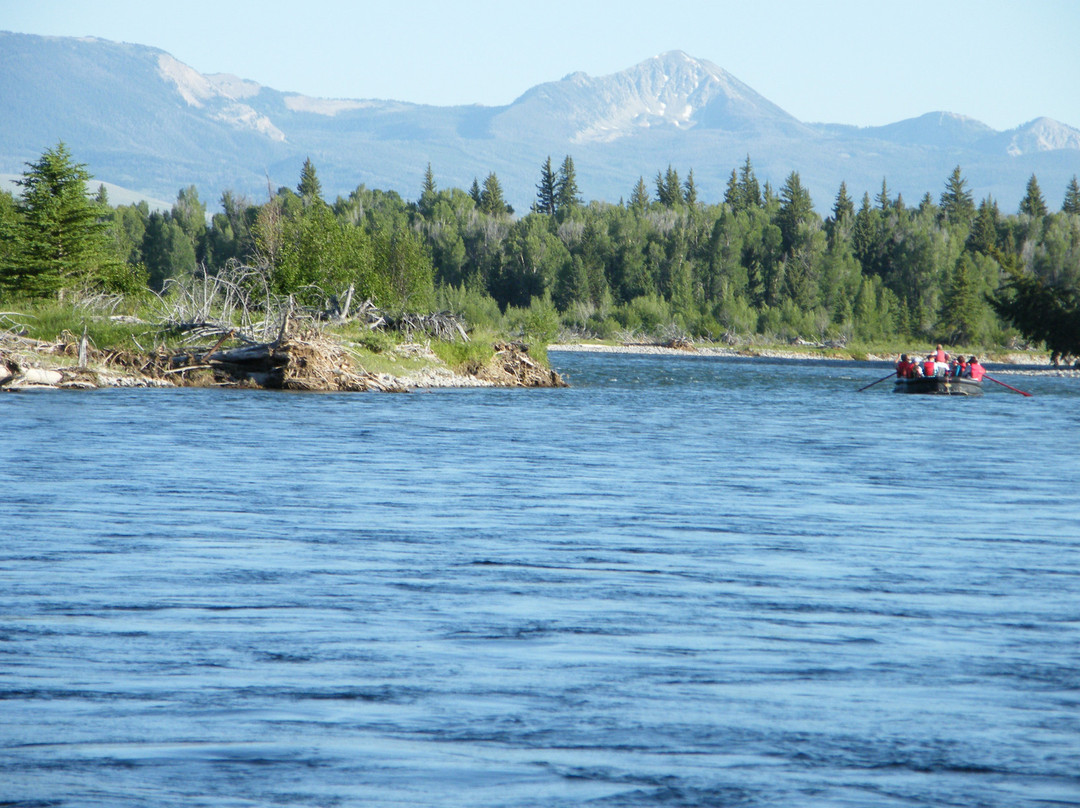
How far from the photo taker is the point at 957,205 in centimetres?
15275

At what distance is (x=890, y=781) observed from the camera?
20.4 feet

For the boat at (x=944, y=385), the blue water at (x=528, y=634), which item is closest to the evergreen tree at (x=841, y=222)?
the boat at (x=944, y=385)

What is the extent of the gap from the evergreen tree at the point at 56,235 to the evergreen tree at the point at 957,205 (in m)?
114

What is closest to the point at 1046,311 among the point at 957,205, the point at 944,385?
the point at 944,385

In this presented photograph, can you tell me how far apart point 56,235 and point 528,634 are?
47.2 metres

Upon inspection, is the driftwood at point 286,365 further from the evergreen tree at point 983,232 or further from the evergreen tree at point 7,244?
the evergreen tree at point 983,232

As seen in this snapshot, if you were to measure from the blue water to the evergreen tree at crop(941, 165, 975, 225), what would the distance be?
13370cm

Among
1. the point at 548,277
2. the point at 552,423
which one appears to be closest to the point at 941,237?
the point at 548,277

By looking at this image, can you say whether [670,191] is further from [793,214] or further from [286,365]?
[286,365]

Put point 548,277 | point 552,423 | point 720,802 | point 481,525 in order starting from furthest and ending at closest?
point 548,277, point 552,423, point 481,525, point 720,802

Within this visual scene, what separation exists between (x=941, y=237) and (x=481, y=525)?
126 metres

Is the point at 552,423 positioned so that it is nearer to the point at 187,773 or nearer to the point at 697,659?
the point at 697,659

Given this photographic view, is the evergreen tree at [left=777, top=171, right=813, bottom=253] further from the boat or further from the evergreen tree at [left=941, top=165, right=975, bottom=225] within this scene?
the boat

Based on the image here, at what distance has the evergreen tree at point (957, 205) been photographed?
148m
